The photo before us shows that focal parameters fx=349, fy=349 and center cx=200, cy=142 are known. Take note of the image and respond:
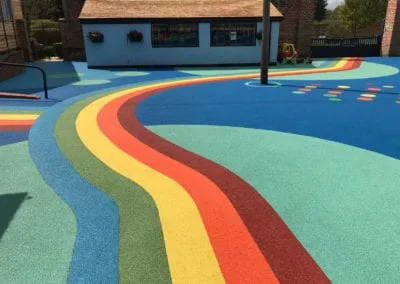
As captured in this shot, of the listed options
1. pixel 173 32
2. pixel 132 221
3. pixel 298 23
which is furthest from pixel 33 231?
pixel 298 23

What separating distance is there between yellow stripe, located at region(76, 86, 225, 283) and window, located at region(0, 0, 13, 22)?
15.4 metres

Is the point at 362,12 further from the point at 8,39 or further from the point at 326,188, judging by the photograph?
the point at 326,188

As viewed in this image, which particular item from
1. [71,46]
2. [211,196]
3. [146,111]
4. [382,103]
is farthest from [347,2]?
[211,196]

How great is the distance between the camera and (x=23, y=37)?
23438 millimetres

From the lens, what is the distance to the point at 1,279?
341cm

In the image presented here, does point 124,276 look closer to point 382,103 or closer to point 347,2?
point 382,103

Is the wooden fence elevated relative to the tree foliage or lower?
lower

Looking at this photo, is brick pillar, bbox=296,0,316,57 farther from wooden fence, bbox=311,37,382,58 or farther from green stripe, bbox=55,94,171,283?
green stripe, bbox=55,94,171,283

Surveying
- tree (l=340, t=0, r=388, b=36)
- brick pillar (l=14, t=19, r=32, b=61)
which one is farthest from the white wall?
tree (l=340, t=0, r=388, b=36)

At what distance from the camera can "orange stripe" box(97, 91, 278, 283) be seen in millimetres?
3484

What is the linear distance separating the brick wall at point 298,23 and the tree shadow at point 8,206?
2220cm

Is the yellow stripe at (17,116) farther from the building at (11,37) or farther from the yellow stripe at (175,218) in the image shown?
the building at (11,37)

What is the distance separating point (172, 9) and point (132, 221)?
18701 mm

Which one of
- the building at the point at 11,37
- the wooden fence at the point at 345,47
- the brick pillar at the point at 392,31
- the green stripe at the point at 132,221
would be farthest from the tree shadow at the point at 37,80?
the brick pillar at the point at 392,31
